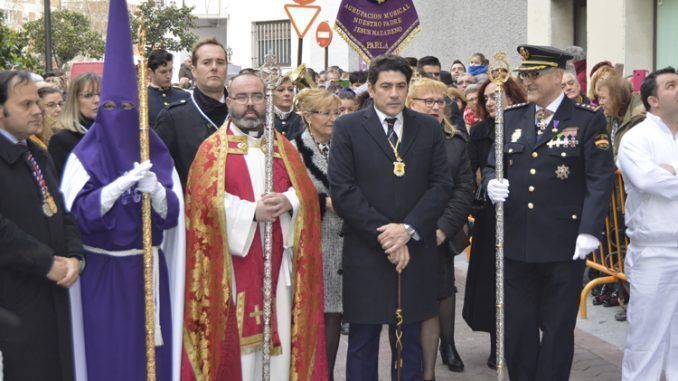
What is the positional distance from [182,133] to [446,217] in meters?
1.77

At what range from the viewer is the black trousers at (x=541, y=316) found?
6.01 meters

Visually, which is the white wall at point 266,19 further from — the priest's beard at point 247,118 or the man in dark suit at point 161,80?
the priest's beard at point 247,118

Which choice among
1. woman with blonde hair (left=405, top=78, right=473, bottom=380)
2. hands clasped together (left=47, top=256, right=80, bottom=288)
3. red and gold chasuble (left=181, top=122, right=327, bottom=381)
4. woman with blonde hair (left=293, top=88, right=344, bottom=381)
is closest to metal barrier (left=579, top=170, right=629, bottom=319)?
woman with blonde hair (left=405, top=78, right=473, bottom=380)

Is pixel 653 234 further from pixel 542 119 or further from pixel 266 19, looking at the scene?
pixel 266 19

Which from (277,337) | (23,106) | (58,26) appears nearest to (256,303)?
(277,337)

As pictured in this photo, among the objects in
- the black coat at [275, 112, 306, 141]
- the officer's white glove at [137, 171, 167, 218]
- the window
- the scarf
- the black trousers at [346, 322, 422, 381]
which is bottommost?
the black trousers at [346, 322, 422, 381]

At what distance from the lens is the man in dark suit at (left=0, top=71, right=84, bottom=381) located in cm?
465

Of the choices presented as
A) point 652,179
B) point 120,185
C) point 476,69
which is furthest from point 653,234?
point 476,69

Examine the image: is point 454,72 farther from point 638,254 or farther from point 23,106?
point 23,106

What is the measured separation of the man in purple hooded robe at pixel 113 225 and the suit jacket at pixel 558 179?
6.93 ft

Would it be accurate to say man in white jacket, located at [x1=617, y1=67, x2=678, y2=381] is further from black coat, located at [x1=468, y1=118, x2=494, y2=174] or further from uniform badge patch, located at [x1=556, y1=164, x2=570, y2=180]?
black coat, located at [x1=468, y1=118, x2=494, y2=174]

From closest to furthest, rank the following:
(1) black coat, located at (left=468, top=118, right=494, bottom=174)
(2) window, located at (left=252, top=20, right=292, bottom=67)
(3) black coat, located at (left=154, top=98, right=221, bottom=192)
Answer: (3) black coat, located at (left=154, top=98, right=221, bottom=192), (1) black coat, located at (left=468, top=118, right=494, bottom=174), (2) window, located at (left=252, top=20, right=292, bottom=67)

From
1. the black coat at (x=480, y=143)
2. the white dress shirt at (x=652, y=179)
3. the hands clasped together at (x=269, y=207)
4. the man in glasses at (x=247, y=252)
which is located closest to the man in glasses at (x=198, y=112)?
the man in glasses at (x=247, y=252)

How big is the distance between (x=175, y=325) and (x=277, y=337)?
1.96ft
